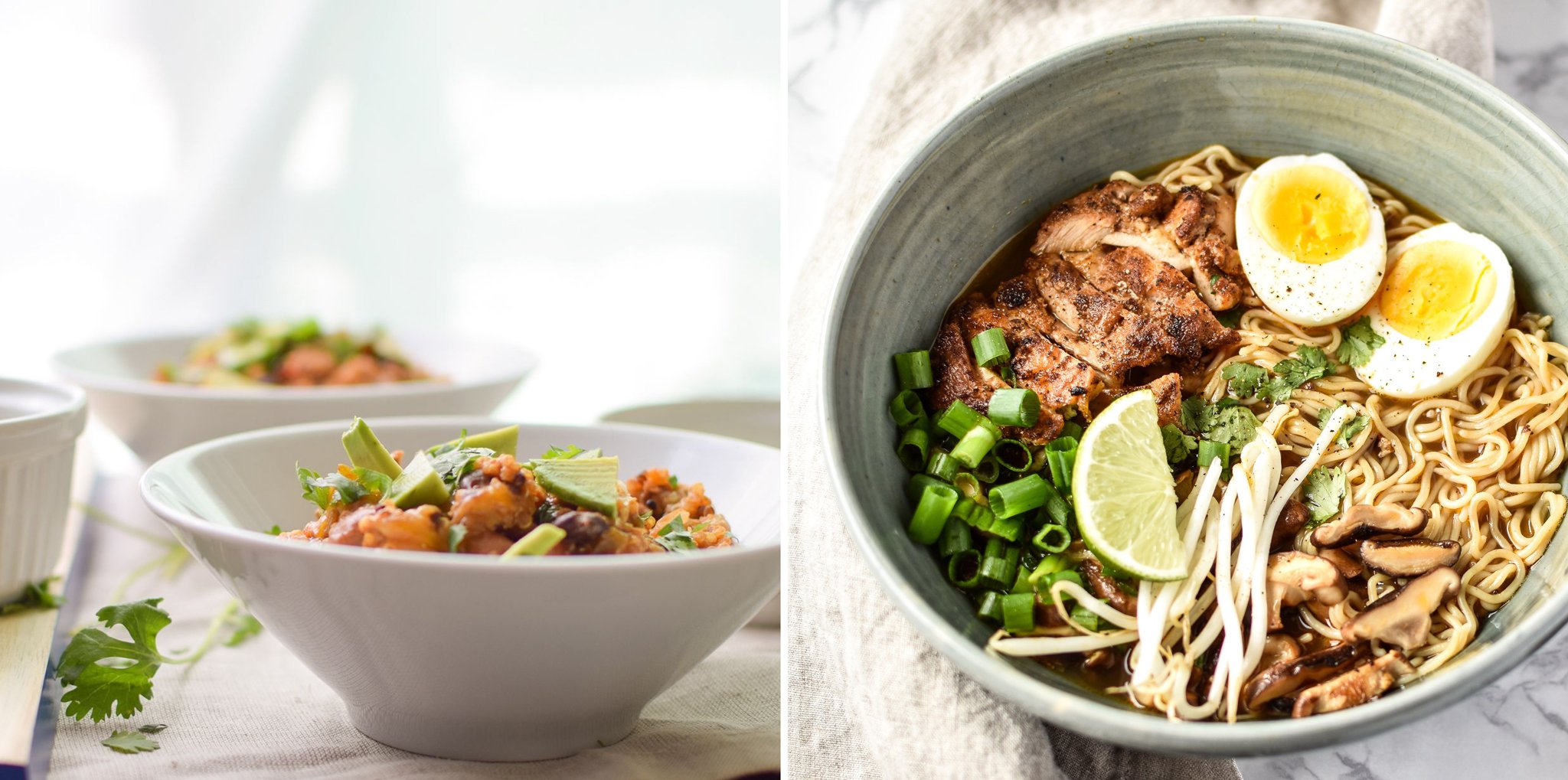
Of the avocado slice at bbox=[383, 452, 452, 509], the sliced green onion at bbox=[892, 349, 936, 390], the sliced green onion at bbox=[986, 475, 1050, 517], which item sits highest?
the sliced green onion at bbox=[892, 349, 936, 390]

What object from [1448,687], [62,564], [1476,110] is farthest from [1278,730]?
[62,564]

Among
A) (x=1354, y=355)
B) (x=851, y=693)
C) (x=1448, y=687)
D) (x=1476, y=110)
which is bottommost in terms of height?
(x=851, y=693)

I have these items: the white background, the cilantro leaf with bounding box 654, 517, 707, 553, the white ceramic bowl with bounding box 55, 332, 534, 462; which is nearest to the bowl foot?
the cilantro leaf with bounding box 654, 517, 707, 553

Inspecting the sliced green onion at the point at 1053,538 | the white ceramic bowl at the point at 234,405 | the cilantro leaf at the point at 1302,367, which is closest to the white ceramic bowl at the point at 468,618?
the sliced green onion at the point at 1053,538

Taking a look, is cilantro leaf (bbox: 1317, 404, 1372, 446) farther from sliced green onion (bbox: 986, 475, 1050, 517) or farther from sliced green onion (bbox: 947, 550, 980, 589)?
sliced green onion (bbox: 947, 550, 980, 589)

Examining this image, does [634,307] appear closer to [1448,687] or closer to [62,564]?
[62,564]

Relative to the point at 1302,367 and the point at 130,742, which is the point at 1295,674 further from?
the point at 130,742
